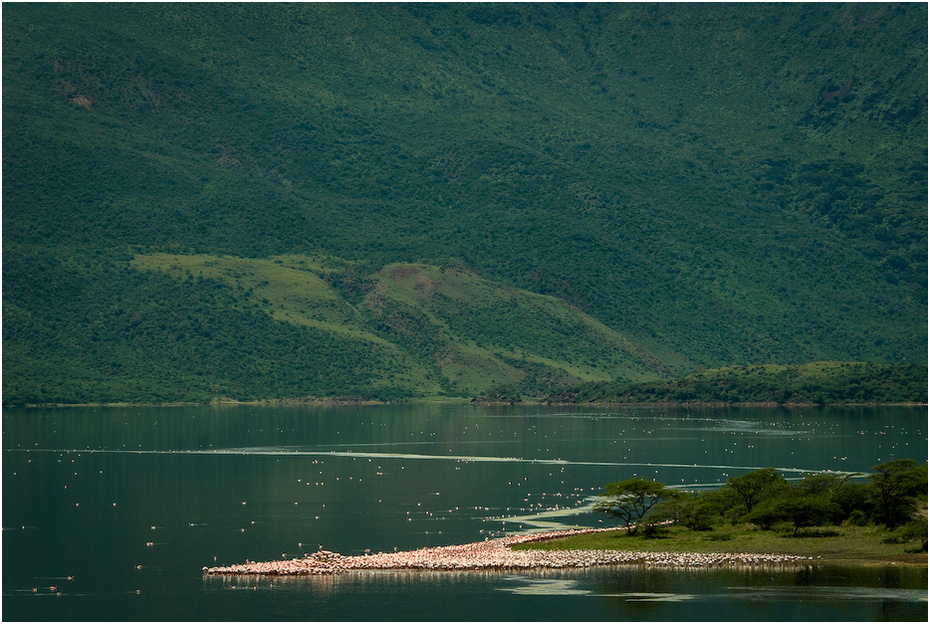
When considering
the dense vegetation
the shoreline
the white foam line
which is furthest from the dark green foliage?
the white foam line

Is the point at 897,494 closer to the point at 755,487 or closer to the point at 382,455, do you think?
the point at 755,487

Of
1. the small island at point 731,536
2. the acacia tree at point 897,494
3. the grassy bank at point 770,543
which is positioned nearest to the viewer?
the grassy bank at point 770,543

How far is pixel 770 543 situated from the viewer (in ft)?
231

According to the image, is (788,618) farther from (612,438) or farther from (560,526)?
(612,438)

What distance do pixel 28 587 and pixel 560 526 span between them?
29.3m

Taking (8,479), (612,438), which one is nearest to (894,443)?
(612,438)

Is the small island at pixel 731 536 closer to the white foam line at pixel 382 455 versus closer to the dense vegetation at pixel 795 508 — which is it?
the dense vegetation at pixel 795 508

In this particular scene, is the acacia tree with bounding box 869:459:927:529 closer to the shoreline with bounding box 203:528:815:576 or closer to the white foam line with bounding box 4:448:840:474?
the shoreline with bounding box 203:528:815:576

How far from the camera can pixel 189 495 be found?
10362 cm

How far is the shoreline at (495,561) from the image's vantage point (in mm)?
67312

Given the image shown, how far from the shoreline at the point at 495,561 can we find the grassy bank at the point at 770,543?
1.25 m

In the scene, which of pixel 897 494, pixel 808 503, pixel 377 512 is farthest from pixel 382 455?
pixel 897 494

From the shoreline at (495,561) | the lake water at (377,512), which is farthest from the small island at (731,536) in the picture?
the lake water at (377,512)

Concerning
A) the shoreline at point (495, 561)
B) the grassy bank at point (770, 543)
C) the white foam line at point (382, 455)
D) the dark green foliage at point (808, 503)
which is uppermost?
the dark green foliage at point (808, 503)
